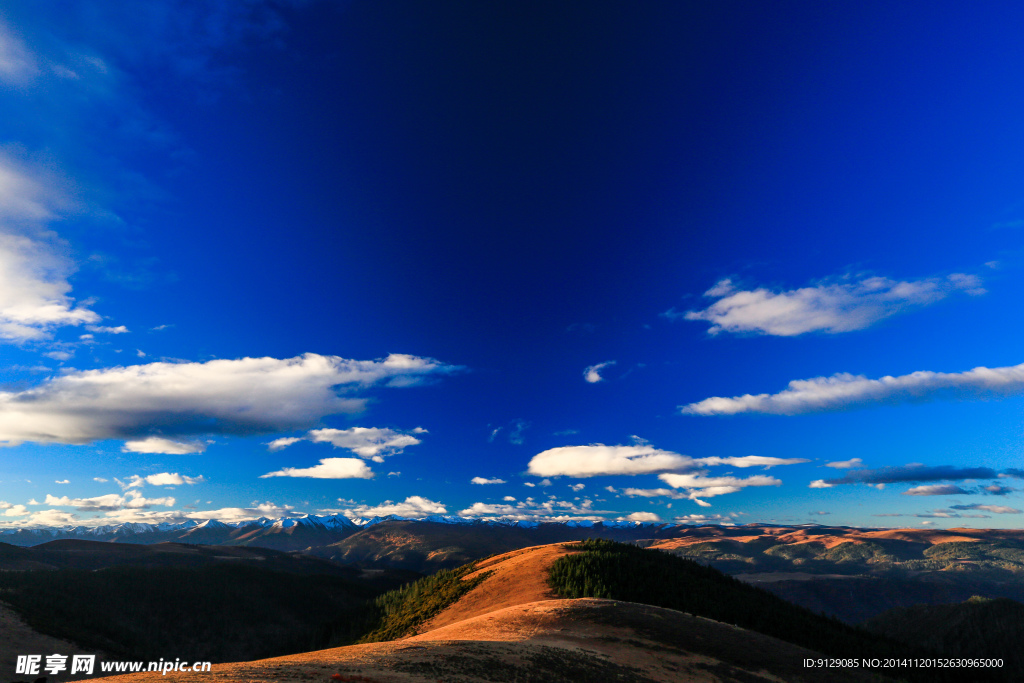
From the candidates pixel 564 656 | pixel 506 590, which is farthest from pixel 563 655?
pixel 506 590

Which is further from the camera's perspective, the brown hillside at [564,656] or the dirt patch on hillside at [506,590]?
the dirt patch on hillside at [506,590]

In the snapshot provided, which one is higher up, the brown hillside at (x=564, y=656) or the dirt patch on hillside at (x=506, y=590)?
the brown hillside at (x=564, y=656)

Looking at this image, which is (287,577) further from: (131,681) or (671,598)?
(131,681)

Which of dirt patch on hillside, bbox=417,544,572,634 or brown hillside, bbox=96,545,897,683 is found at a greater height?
brown hillside, bbox=96,545,897,683

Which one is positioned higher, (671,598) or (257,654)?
(671,598)

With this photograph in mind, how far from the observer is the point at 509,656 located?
58.0ft

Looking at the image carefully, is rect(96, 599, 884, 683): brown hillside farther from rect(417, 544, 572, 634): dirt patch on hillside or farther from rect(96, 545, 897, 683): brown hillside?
rect(417, 544, 572, 634): dirt patch on hillside

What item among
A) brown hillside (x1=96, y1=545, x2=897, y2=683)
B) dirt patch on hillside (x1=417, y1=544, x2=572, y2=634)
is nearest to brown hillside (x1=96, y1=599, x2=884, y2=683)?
brown hillside (x1=96, y1=545, x2=897, y2=683)

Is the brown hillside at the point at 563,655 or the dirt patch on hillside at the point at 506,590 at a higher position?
the brown hillside at the point at 563,655

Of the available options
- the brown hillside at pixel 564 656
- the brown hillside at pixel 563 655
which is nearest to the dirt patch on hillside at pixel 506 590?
the brown hillside at pixel 563 655

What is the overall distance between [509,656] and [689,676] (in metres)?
10.1

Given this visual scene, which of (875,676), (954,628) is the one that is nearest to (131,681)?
(875,676)

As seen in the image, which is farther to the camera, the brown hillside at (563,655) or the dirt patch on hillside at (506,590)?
the dirt patch on hillside at (506,590)

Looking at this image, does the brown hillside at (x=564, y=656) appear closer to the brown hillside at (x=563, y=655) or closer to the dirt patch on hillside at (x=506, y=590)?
the brown hillside at (x=563, y=655)
